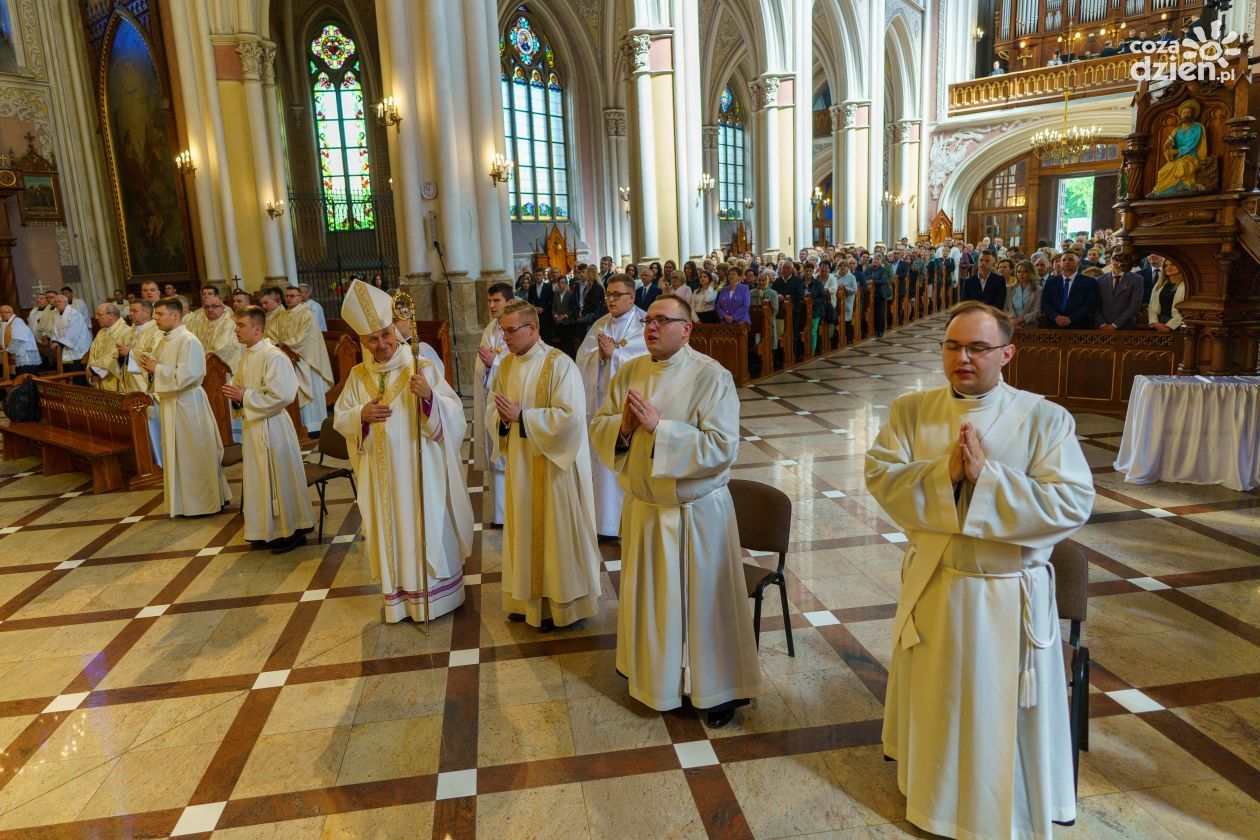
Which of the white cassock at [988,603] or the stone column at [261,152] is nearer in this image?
the white cassock at [988,603]

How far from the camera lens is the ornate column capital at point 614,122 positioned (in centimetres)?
2497

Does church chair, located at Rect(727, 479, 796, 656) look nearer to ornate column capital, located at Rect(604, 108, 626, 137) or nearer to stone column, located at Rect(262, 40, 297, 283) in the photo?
stone column, located at Rect(262, 40, 297, 283)

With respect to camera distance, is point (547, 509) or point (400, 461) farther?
point (400, 461)

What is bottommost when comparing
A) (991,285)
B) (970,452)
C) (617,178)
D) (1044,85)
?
(970,452)

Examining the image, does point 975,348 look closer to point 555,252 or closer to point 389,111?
point 389,111

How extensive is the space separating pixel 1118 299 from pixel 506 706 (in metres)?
7.97

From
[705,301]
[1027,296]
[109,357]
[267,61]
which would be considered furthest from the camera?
[267,61]

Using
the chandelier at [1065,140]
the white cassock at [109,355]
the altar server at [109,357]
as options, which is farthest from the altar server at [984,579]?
the chandelier at [1065,140]

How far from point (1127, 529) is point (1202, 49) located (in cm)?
404

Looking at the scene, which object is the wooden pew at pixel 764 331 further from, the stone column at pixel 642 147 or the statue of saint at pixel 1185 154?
the statue of saint at pixel 1185 154

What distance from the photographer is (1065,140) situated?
75.4ft

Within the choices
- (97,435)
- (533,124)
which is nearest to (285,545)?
(97,435)

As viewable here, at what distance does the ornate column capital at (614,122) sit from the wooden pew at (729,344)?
1551 centimetres

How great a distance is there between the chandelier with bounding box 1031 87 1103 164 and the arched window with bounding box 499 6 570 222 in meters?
14.4
